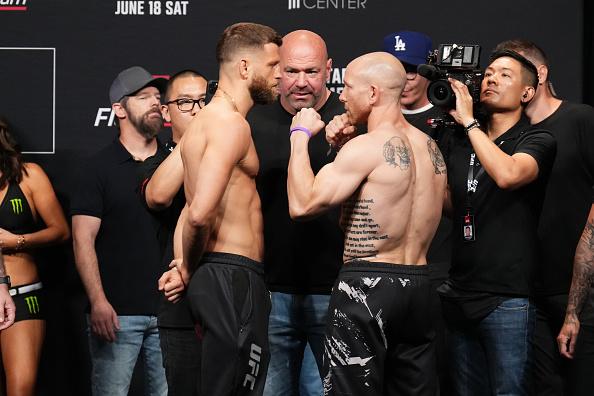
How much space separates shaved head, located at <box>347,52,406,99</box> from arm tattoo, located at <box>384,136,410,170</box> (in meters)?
0.19

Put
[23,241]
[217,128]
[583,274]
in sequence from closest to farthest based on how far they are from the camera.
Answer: [217,128] < [583,274] < [23,241]

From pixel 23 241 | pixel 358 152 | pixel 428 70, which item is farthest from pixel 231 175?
pixel 23 241

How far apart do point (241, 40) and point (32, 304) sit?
1702 millimetres

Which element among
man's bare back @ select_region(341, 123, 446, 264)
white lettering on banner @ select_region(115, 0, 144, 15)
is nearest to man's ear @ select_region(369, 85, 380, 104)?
man's bare back @ select_region(341, 123, 446, 264)

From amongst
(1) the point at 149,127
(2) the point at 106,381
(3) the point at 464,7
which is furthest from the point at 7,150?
(3) the point at 464,7

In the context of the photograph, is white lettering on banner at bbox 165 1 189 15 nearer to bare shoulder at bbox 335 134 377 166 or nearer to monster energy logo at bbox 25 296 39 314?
monster energy logo at bbox 25 296 39 314

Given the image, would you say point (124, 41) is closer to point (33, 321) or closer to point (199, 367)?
point (33, 321)

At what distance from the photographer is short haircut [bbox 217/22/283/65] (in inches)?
132

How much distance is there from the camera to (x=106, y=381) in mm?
4336

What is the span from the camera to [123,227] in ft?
14.5

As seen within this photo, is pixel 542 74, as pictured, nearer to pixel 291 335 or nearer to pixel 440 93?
pixel 440 93

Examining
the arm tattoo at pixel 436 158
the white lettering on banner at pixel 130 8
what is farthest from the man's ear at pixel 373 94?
the white lettering on banner at pixel 130 8

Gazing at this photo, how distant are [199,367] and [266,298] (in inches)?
12.5

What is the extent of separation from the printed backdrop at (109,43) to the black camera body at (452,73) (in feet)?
3.51
